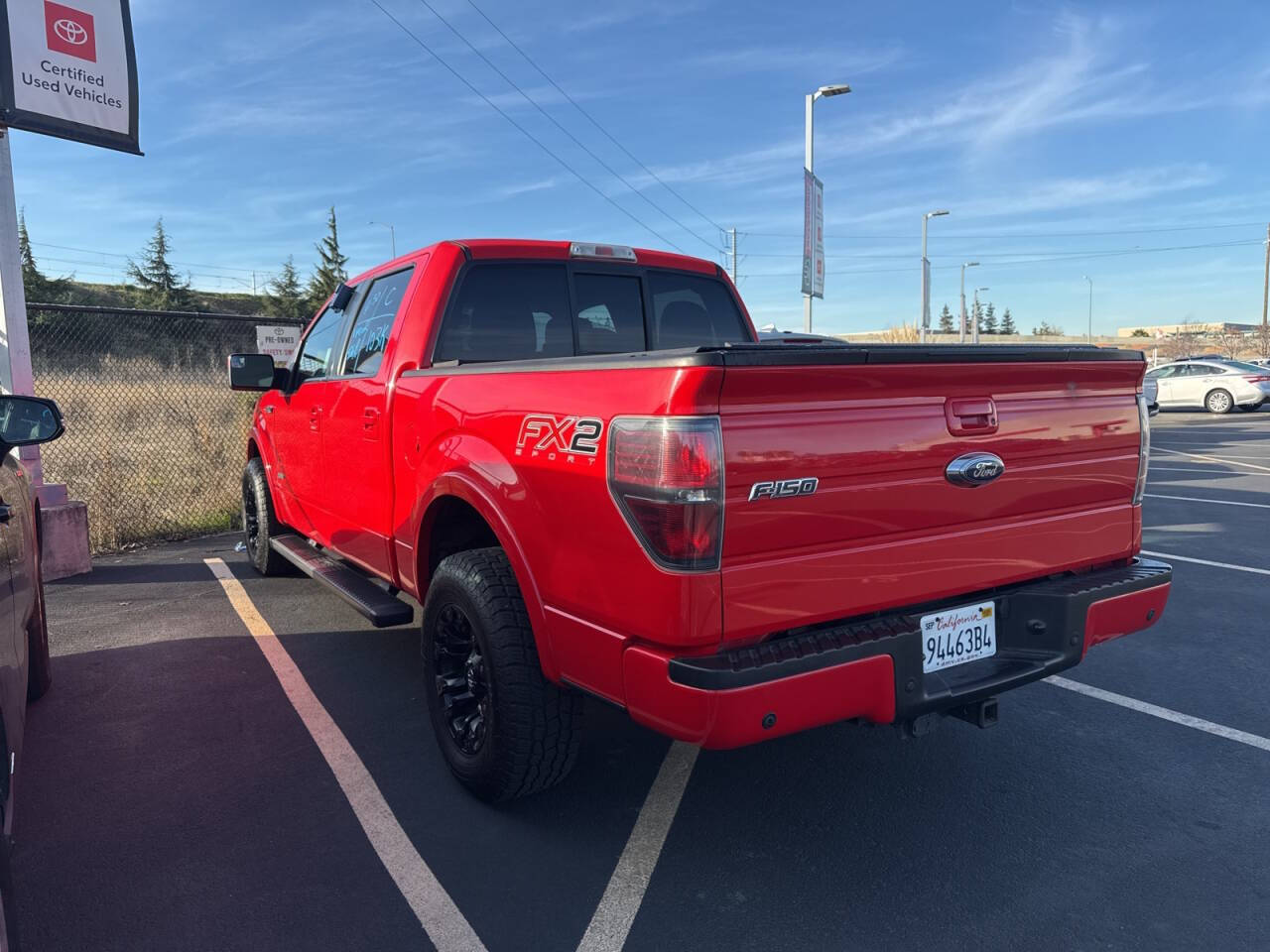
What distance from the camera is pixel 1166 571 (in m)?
3.21

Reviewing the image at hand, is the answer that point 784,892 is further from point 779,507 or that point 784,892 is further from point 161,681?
point 161,681

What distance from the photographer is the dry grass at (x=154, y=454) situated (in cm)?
834

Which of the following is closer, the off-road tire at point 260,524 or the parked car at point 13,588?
the parked car at point 13,588

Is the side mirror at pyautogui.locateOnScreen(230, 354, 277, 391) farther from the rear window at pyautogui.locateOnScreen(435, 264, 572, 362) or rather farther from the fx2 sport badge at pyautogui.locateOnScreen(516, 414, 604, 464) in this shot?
the fx2 sport badge at pyautogui.locateOnScreen(516, 414, 604, 464)

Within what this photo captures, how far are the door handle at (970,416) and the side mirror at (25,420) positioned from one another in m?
2.82

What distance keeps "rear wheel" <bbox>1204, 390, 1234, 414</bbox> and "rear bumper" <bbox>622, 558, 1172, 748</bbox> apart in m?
25.4

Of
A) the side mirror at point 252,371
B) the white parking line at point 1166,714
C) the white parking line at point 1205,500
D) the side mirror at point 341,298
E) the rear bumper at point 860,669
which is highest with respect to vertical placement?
the side mirror at point 341,298

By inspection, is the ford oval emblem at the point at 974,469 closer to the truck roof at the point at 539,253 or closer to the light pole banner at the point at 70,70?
the truck roof at the point at 539,253

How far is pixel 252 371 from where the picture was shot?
5262mm

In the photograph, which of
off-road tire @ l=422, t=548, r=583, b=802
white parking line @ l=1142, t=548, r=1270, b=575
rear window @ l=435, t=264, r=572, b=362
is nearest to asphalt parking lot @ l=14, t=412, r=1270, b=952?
off-road tire @ l=422, t=548, r=583, b=802

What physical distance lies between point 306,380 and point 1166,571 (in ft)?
14.1

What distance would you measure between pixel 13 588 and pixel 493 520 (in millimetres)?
1433

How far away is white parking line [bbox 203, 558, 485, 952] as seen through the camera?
251 cm

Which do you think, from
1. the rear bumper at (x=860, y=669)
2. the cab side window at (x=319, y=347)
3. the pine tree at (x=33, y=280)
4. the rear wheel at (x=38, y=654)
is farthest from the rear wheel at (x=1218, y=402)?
the pine tree at (x=33, y=280)
